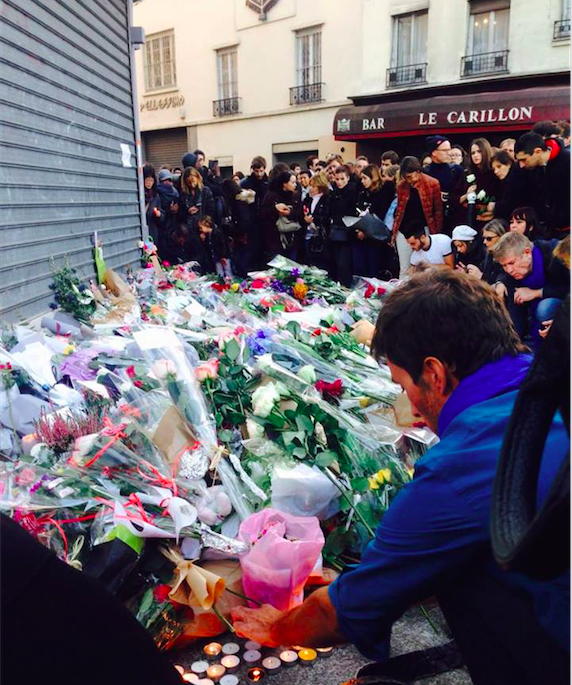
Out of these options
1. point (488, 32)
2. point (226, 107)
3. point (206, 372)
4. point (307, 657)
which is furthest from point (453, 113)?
point (307, 657)

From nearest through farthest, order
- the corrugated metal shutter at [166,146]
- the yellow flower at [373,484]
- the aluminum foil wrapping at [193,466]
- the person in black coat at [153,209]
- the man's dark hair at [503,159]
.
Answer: the yellow flower at [373,484]
the aluminum foil wrapping at [193,466]
the man's dark hair at [503,159]
the person in black coat at [153,209]
the corrugated metal shutter at [166,146]

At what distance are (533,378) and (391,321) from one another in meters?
0.83

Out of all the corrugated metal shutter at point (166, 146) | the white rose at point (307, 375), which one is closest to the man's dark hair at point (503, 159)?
the white rose at point (307, 375)

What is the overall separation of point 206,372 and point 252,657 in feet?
4.51

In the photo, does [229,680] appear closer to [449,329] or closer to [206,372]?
[449,329]

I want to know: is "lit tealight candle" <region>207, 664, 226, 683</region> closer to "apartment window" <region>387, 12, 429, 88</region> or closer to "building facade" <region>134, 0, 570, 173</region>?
"building facade" <region>134, 0, 570, 173</region>

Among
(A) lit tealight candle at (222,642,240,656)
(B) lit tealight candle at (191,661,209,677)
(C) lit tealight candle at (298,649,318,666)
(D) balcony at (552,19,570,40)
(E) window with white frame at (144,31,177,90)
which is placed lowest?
(C) lit tealight candle at (298,649,318,666)

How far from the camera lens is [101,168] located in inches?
285

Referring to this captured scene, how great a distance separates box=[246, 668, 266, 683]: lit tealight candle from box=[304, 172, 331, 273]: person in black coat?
6.57 meters

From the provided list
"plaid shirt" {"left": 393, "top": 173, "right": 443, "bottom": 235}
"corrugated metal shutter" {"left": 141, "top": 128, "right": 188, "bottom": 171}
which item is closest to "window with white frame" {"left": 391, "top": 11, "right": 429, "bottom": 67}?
A: "corrugated metal shutter" {"left": 141, "top": 128, "right": 188, "bottom": 171}

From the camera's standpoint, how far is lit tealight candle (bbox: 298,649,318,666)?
2115 mm

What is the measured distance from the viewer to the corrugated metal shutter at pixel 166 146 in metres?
22.9

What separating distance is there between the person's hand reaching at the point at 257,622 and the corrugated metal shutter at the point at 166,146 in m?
22.2

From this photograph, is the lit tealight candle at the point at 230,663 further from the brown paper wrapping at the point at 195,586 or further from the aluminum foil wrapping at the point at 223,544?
the aluminum foil wrapping at the point at 223,544
